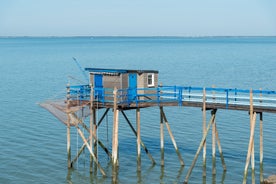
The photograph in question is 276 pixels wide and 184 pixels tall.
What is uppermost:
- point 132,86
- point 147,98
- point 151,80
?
point 151,80

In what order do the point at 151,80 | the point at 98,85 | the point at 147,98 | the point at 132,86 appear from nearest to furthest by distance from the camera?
the point at 132,86
the point at 147,98
the point at 98,85
the point at 151,80

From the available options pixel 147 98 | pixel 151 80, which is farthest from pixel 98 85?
pixel 151 80

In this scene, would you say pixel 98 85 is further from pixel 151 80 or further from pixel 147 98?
pixel 151 80

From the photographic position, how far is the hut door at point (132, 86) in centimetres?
3431

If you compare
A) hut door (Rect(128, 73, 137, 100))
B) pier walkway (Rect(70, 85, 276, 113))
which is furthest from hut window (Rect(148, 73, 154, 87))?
hut door (Rect(128, 73, 137, 100))

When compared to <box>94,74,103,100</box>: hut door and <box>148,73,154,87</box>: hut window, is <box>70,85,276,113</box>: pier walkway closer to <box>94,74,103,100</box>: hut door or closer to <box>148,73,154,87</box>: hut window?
<box>94,74,103,100</box>: hut door

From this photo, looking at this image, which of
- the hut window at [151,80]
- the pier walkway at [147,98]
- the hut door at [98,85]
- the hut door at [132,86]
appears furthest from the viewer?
the hut window at [151,80]

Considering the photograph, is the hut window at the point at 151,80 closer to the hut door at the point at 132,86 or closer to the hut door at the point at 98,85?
the hut door at the point at 132,86

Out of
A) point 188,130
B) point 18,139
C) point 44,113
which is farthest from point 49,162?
point 44,113

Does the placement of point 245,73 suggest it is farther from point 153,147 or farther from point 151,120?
point 153,147

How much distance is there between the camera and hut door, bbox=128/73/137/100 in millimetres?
34312

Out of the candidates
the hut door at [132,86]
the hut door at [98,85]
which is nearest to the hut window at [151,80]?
the hut door at [132,86]

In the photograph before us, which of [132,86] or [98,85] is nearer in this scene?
[132,86]

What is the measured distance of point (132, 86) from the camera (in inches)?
1369
